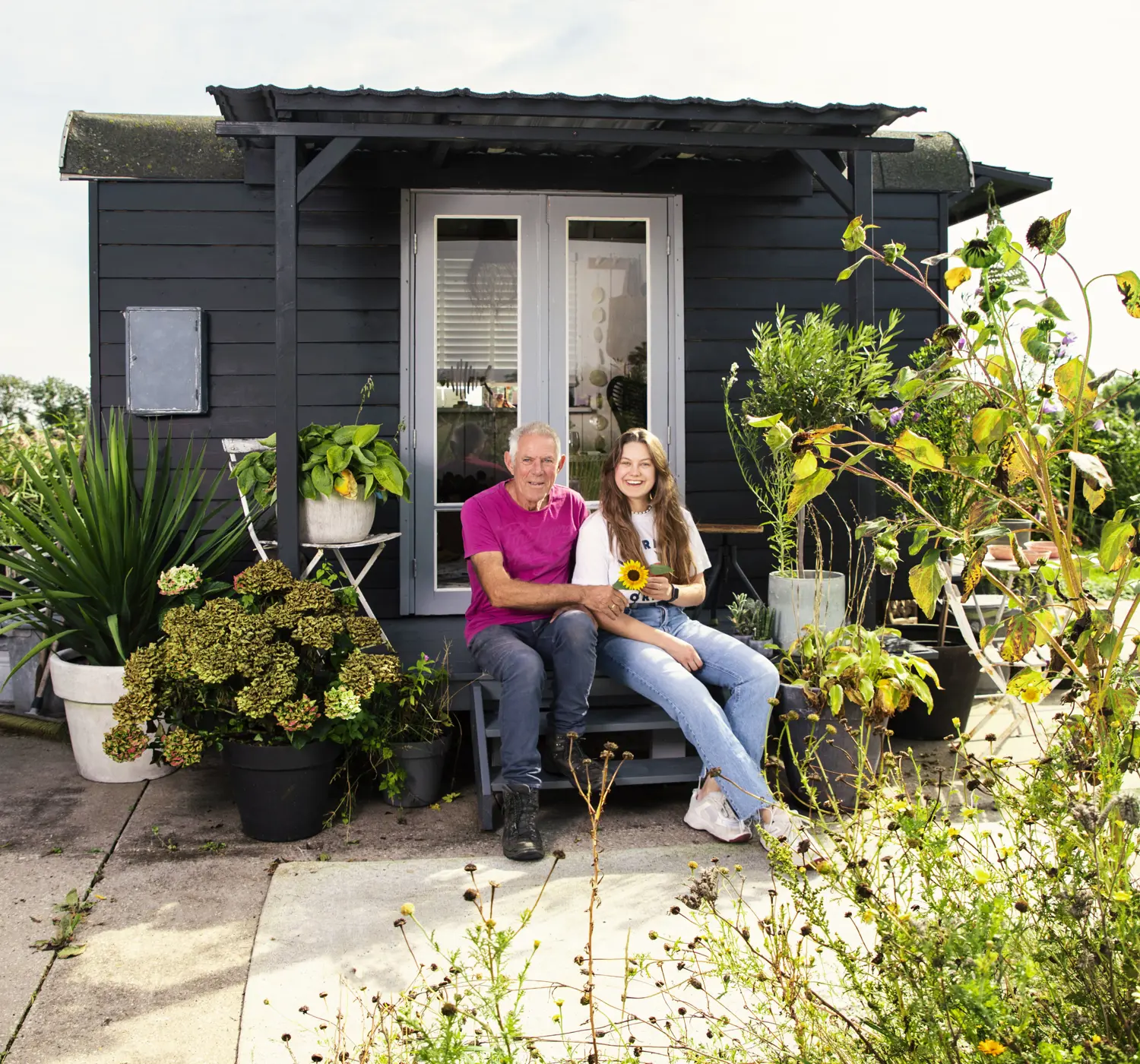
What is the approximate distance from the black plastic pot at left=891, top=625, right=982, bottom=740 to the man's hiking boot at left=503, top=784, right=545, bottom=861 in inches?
73.3

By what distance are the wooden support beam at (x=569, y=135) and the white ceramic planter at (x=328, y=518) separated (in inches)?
52.6

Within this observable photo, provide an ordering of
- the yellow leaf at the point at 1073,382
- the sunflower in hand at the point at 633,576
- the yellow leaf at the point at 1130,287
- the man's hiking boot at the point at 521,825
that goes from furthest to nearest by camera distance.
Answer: the sunflower in hand at the point at 633,576
the man's hiking boot at the point at 521,825
the yellow leaf at the point at 1073,382
the yellow leaf at the point at 1130,287

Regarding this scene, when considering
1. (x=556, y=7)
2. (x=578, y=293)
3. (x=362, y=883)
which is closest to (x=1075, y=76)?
(x=556, y=7)

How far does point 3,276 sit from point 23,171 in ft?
6.63

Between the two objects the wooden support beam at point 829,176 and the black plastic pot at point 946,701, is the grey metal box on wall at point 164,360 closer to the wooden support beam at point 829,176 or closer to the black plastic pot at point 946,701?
the wooden support beam at point 829,176

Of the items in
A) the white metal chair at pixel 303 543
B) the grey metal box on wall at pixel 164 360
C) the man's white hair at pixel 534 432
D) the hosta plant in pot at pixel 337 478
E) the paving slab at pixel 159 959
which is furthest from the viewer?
the grey metal box on wall at pixel 164 360

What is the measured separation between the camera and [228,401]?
16.5ft

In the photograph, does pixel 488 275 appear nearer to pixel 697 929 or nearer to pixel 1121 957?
pixel 697 929

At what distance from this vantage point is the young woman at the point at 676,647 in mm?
3430

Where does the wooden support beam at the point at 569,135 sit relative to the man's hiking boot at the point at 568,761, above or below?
above

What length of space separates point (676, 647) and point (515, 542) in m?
0.69

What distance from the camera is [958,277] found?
67.6 inches

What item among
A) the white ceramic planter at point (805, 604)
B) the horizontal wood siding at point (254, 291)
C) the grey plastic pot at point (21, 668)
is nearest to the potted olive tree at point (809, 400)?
the white ceramic planter at point (805, 604)

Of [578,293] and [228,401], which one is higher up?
[578,293]
